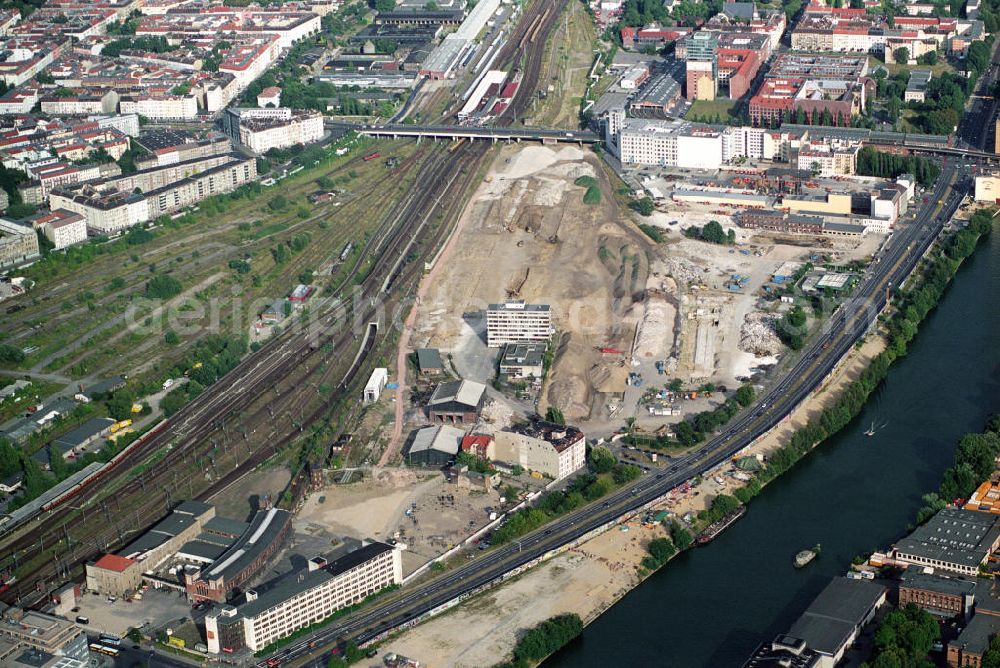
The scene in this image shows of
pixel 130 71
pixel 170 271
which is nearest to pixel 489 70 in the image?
pixel 130 71

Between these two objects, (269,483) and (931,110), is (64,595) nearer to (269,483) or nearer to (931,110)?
(269,483)

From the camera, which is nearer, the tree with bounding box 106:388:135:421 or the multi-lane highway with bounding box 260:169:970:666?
the multi-lane highway with bounding box 260:169:970:666

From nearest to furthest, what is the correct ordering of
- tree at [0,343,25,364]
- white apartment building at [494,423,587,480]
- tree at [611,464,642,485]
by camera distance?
tree at [611,464,642,485], white apartment building at [494,423,587,480], tree at [0,343,25,364]

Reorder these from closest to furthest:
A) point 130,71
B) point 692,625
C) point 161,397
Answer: point 692,625 < point 161,397 < point 130,71

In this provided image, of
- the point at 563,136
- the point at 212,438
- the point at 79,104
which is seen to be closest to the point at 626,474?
the point at 212,438

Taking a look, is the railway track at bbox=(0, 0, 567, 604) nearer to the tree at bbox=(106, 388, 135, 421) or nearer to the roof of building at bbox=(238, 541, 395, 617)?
the tree at bbox=(106, 388, 135, 421)

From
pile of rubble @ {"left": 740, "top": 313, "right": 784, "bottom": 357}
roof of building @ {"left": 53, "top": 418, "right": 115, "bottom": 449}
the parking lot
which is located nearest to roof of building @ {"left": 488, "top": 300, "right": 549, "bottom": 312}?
pile of rubble @ {"left": 740, "top": 313, "right": 784, "bottom": 357}

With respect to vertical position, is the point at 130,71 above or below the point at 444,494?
above
